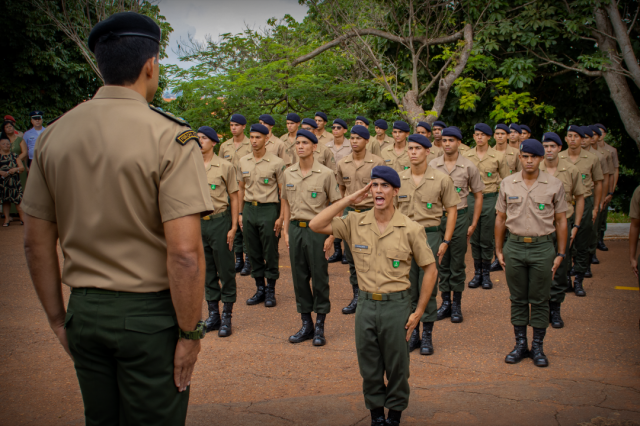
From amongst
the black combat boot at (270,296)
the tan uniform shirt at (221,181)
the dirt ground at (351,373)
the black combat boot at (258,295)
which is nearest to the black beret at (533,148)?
the dirt ground at (351,373)

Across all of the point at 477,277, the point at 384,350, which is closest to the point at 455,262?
the point at 477,277

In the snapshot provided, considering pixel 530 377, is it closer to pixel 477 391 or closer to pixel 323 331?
pixel 477 391

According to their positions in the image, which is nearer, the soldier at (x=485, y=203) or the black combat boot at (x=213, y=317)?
the black combat boot at (x=213, y=317)

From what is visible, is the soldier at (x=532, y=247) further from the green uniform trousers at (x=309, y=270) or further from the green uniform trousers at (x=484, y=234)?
the green uniform trousers at (x=484, y=234)

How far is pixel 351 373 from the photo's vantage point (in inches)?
203

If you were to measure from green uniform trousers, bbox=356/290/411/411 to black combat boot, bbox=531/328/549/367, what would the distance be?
2.11 meters

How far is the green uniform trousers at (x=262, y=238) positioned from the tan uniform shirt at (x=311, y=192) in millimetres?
964

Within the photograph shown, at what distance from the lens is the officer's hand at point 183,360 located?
216cm

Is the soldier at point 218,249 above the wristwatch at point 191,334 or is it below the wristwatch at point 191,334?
below

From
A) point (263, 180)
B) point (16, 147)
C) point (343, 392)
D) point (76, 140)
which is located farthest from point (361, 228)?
point (16, 147)

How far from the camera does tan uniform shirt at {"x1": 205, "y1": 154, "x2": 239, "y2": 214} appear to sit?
6.71 metres

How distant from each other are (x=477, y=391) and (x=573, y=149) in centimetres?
572

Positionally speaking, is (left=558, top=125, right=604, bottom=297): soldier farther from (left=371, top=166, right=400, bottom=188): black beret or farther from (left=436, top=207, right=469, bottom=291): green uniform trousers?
(left=371, top=166, right=400, bottom=188): black beret

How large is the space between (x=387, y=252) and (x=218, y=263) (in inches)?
120
